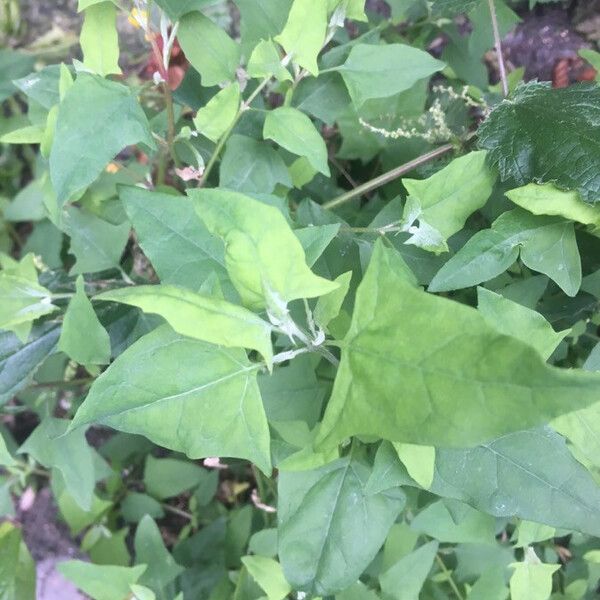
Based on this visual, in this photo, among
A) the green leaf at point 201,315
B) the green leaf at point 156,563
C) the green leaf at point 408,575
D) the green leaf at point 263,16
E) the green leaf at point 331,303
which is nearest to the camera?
the green leaf at point 201,315

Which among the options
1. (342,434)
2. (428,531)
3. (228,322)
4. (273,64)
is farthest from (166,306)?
(428,531)

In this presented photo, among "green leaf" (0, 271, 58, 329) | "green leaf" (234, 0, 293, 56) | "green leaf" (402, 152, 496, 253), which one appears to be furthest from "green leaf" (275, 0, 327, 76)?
"green leaf" (0, 271, 58, 329)

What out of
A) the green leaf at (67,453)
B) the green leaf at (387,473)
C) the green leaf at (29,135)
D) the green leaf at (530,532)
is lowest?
the green leaf at (530,532)

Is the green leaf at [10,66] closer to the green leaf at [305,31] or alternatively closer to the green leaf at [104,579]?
the green leaf at [305,31]

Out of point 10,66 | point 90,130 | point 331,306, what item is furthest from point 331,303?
point 10,66

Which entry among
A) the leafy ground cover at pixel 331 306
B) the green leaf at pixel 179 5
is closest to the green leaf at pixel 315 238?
the leafy ground cover at pixel 331 306

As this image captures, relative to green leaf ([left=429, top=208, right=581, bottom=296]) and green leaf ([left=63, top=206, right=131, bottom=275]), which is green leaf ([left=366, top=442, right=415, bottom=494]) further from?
green leaf ([left=63, top=206, right=131, bottom=275])

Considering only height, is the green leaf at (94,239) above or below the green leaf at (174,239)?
below

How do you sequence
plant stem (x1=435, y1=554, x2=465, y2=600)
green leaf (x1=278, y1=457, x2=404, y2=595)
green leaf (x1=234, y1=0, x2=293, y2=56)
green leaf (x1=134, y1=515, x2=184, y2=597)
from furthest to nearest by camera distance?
green leaf (x1=134, y1=515, x2=184, y2=597) < plant stem (x1=435, y1=554, x2=465, y2=600) < green leaf (x1=234, y1=0, x2=293, y2=56) < green leaf (x1=278, y1=457, x2=404, y2=595)
